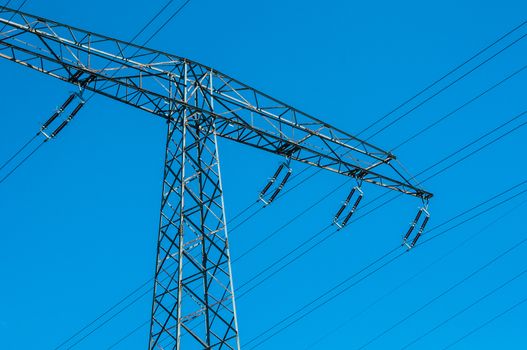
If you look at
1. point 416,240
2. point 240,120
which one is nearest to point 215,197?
point 240,120

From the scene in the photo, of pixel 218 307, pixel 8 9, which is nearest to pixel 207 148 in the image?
pixel 218 307

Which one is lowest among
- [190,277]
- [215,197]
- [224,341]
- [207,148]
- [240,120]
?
[224,341]

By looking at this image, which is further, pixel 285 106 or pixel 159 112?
pixel 285 106

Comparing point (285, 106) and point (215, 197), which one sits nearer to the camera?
point (215, 197)

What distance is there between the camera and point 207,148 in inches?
850

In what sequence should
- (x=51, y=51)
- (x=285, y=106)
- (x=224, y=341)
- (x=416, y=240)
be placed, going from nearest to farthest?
(x=224, y=341) → (x=51, y=51) → (x=285, y=106) → (x=416, y=240)

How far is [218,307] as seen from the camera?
19.1 m

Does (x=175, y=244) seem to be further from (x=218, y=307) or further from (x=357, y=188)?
(x=357, y=188)

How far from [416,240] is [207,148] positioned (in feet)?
27.3

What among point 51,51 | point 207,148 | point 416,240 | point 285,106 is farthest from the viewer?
point 416,240

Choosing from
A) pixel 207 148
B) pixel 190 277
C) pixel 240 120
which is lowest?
pixel 190 277

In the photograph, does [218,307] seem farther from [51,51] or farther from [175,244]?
[51,51]

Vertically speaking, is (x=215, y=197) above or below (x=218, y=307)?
above

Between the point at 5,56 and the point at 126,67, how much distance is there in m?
3.30
